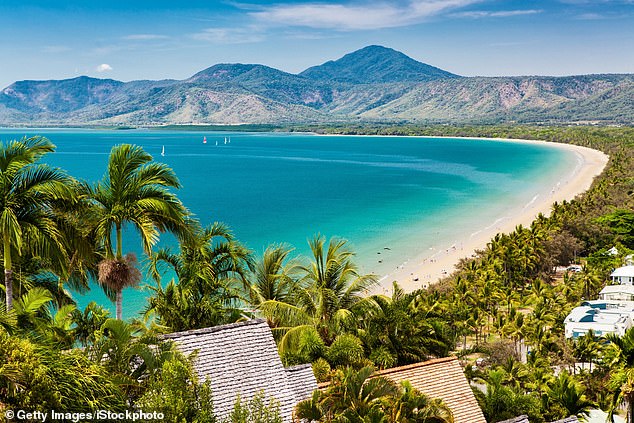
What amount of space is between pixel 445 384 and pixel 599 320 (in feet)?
81.3

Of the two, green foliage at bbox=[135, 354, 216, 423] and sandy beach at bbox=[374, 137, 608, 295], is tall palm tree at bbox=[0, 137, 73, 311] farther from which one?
sandy beach at bbox=[374, 137, 608, 295]

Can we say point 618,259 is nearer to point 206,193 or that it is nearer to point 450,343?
point 450,343

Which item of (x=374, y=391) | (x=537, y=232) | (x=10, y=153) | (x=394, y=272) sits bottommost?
(x=394, y=272)

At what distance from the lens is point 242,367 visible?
11.6 m

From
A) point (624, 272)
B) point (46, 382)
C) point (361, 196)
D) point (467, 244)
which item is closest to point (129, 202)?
point (46, 382)

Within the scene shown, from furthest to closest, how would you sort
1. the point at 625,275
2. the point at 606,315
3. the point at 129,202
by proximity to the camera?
the point at 625,275 < the point at 606,315 < the point at 129,202

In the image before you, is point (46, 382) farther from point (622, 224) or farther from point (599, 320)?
point (622, 224)

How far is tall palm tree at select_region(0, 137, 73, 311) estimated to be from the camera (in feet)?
35.1

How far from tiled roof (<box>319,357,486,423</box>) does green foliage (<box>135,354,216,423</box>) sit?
5.75 meters

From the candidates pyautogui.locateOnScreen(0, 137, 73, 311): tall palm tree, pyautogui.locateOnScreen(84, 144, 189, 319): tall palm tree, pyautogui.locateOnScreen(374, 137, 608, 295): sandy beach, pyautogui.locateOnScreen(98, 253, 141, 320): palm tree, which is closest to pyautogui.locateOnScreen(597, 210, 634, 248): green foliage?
pyautogui.locateOnScreen(374, 137, 608, 295): sandy beach

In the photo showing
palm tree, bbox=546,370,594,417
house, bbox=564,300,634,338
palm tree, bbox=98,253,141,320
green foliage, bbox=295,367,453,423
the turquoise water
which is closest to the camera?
green foliage, bbox=295,367,453,423

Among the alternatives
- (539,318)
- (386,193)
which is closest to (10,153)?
(539,318)

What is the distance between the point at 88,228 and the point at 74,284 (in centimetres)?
303

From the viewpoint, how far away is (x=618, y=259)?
5297 centimetres
